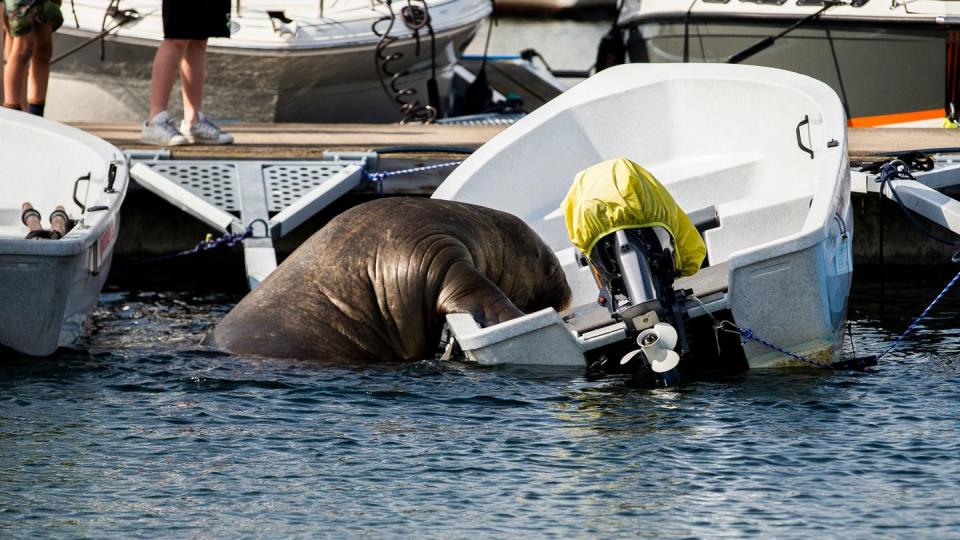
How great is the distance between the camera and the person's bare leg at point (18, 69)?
33.6 feet

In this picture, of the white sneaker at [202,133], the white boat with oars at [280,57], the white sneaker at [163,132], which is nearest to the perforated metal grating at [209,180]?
the white sneaker at [163,132]

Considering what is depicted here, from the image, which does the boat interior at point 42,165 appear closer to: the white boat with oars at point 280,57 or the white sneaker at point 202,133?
the white sneaker at point 202,133

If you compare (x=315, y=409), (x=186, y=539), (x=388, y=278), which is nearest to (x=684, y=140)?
(x=388, y=278)

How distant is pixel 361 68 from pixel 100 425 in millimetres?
8823

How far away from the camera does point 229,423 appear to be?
20.2 feet

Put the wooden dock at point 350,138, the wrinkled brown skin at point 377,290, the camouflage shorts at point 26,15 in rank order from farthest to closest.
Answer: the wooden dock at point 350,138, the camouflage shorts at point 26,15, the wrinkled brown skin at point 377,290

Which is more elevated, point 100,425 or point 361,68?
point 361,68

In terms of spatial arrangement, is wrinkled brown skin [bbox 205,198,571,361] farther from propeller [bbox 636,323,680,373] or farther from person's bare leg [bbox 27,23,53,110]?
person's bare leg [bbox 27,23,53,110]

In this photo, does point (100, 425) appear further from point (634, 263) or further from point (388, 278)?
point (634, 263)

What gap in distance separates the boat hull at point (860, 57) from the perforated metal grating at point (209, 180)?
622 cm

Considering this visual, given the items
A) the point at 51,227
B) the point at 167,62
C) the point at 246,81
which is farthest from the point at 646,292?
the point at 246,81

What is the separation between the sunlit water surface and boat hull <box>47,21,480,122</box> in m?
7.05

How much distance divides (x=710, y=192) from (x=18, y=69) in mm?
4654

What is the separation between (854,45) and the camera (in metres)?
13.8
